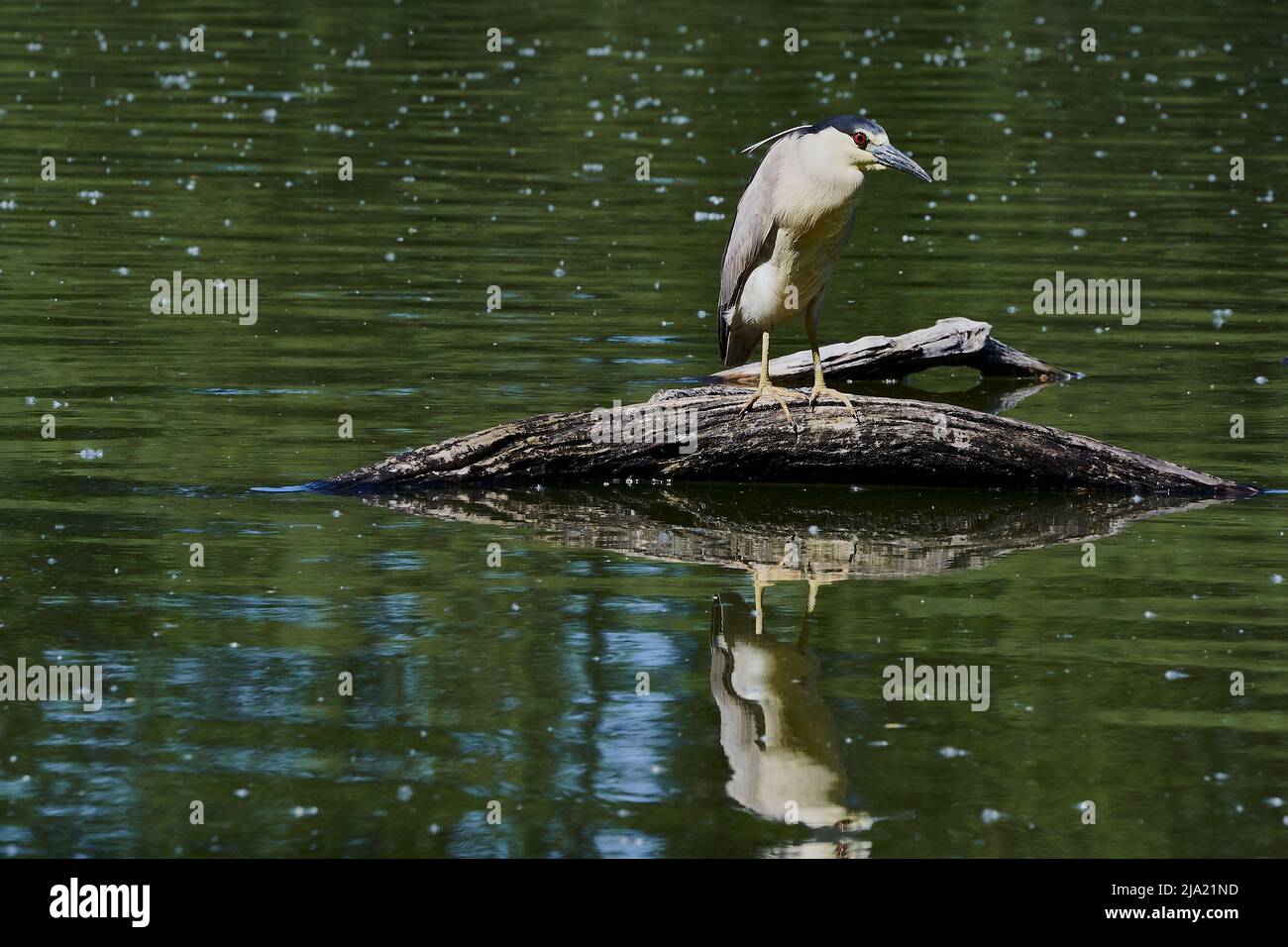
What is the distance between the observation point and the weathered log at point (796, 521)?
457 inches

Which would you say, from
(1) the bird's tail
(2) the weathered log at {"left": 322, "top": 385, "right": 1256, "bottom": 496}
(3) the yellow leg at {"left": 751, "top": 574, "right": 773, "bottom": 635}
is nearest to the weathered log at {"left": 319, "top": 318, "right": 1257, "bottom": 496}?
(2) the weathered log at {"left": 322, "top": 385, "right": 1256, "bottom": 496}

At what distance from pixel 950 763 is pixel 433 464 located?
16.2ft

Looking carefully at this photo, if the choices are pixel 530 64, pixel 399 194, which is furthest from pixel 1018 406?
pixel 530 64

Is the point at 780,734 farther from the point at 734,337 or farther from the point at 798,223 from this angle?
the point at 734,337

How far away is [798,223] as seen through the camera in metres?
12.3

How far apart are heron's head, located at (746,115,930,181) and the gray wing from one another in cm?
38

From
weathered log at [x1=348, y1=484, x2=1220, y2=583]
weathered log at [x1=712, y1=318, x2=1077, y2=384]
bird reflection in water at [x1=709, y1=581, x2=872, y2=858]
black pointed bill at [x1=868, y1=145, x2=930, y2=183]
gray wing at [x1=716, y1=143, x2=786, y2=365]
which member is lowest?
bird reflection in water at [x1=709, y1=581, x2=872, y2=858]

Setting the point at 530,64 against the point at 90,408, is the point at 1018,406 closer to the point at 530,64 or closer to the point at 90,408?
the point at 90,408

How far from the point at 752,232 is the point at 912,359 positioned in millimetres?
3796

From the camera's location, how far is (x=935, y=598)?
11.0 meters

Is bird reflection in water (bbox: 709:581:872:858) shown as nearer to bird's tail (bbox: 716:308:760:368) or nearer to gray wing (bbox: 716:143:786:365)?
gray wing (bbox: 716:143:786:365)

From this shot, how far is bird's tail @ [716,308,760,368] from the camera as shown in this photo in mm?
13445
